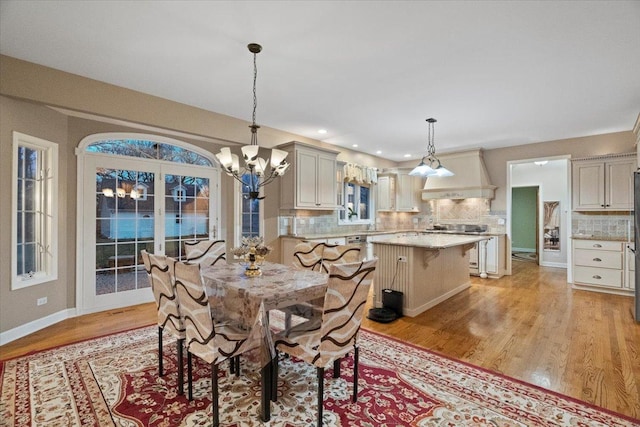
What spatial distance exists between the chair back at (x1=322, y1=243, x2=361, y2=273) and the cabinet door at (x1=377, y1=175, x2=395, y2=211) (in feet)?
14.8

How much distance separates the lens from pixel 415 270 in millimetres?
3854

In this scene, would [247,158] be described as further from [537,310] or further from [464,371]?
[537,310]

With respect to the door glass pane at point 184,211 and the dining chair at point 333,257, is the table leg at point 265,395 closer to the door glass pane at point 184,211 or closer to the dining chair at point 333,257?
the dining chair at point 333,257

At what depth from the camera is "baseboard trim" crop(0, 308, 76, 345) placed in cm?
303

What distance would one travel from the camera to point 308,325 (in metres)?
2.23

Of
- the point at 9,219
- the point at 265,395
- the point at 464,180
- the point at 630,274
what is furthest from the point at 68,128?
the point at 630,274

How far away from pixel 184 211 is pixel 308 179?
2.03m

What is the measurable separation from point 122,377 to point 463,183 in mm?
6511

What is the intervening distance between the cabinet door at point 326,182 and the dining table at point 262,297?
10.1ft

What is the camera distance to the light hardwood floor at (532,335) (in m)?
2.37

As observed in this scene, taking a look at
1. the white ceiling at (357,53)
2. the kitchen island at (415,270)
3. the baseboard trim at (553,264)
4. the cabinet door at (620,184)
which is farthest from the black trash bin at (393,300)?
the baseboard trim at (553,264)

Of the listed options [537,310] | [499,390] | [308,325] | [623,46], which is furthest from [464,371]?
[623,46]

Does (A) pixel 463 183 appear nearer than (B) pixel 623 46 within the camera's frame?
No

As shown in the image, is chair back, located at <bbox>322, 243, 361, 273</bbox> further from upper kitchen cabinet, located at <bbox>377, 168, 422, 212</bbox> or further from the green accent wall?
the green accent wall
